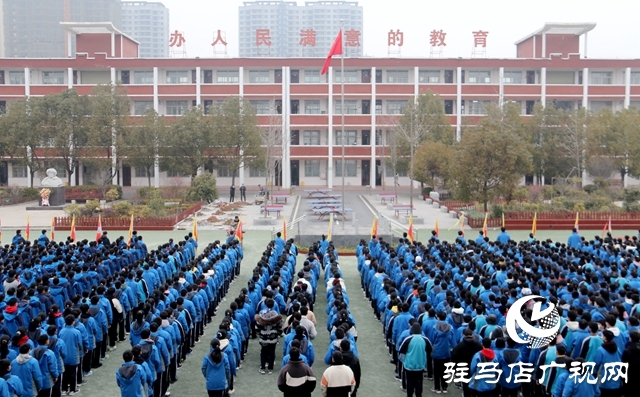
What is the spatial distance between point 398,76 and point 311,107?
7.58 metres

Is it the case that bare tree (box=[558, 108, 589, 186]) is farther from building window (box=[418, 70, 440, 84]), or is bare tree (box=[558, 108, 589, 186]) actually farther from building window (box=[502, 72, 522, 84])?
building window (box=[418, 70, 440, 84])

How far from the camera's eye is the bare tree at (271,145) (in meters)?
42.0

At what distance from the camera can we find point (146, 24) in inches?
6663

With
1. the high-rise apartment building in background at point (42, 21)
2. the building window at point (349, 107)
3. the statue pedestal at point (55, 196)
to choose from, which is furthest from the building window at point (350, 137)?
the high-rise apartment building in background at point (42, 21)

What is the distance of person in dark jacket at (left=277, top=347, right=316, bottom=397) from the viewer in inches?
318

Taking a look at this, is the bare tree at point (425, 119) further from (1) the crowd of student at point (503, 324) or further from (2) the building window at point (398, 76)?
(1) the crowd of student at point (503, 324)

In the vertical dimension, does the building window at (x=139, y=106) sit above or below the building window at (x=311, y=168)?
above

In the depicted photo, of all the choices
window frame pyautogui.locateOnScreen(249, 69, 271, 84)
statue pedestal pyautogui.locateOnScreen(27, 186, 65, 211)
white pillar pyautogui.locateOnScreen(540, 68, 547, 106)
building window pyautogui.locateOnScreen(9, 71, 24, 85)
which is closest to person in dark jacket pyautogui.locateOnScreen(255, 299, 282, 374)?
statue pedestal pyautogui.locateOnScreen(27, 186, 65, 211)

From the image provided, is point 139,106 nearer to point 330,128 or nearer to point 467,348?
point 330,128

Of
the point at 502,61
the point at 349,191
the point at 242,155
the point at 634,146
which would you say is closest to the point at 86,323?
the point at 242,155

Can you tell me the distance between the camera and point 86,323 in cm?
1033

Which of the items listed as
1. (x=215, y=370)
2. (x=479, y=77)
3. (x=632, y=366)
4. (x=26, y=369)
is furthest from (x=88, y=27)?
(x=632, y=366)

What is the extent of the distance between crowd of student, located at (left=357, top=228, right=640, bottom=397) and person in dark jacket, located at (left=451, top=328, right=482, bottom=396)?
1cm

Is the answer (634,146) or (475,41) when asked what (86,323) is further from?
(475,41)
